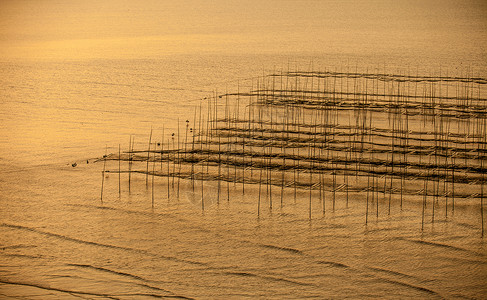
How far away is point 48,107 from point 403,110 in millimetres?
3761

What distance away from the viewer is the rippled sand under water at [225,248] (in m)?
3.16

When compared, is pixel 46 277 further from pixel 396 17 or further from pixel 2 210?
pixel 396 17

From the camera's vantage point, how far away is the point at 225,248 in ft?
11.6

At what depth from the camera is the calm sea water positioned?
322cm

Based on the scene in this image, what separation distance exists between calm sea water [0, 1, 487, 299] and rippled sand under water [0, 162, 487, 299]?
11mm

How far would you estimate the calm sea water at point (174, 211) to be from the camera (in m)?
3.22

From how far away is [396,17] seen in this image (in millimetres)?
12250

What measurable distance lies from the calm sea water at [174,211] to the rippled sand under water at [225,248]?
0.4 inches

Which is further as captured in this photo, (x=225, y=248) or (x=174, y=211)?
(x=174, y=211)

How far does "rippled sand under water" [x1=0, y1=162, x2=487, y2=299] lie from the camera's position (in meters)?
3.16

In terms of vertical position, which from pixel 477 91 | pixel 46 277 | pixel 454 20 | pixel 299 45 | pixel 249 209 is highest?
pixel 454 20

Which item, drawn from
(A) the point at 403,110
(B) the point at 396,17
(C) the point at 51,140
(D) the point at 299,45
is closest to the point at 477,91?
(A) the point at 403,110

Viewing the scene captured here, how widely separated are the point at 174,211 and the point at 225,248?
0.63 meters

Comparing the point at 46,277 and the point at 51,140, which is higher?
the point at 51,140
